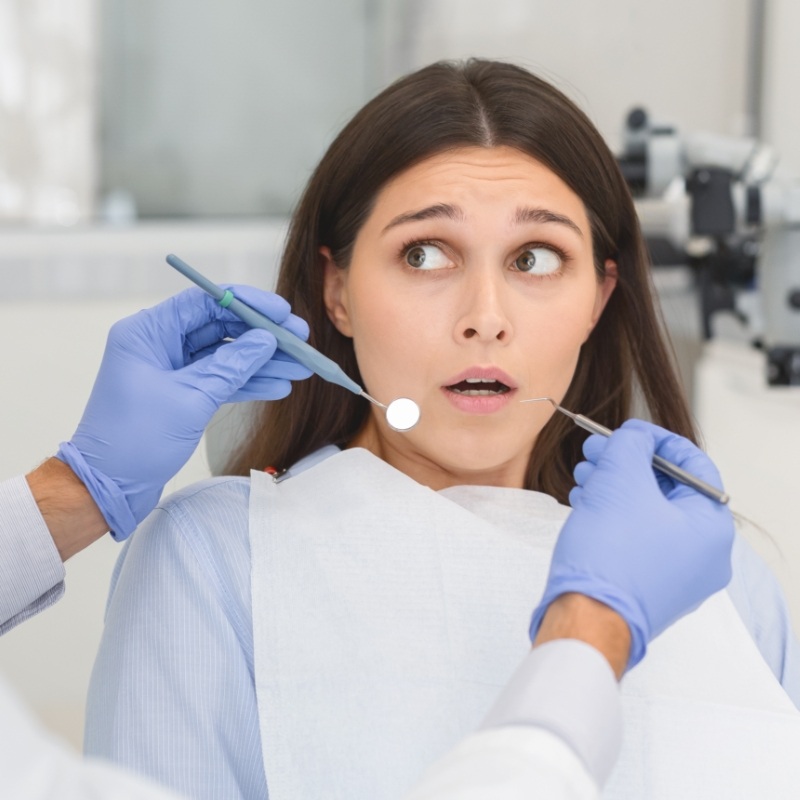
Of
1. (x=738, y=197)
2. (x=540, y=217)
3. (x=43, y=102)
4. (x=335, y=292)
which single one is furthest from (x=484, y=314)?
(x=43, y=102)

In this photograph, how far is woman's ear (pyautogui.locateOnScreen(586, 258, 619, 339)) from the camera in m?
1.42

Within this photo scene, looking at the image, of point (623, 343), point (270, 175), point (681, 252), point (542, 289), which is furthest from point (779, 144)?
point (542, 289)

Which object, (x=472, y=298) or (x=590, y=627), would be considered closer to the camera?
(x=590, y=627)

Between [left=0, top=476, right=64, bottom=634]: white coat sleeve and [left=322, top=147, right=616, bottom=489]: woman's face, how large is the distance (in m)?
0.39

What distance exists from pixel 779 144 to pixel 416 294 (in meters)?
2.27

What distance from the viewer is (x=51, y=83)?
2969 mm

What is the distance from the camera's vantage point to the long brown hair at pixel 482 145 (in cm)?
128

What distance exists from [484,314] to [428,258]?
4.2 inches

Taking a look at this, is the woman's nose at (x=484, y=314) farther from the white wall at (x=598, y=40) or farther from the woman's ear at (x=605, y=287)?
the white wall at (x=598, y=40)

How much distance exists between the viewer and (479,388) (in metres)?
1.23

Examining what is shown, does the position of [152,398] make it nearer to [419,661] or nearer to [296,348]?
[296,348]

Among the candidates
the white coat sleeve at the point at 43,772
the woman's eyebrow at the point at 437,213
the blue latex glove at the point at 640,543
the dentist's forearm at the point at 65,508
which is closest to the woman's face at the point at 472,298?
the woman's eyebrow at the point at 437,213

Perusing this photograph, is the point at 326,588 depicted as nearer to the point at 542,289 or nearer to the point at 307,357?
the point at 307,357

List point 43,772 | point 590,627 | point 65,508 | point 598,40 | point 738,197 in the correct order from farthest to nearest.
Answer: point 598,40
point 738,197
point 65,508
point 590,627
point 43,772
